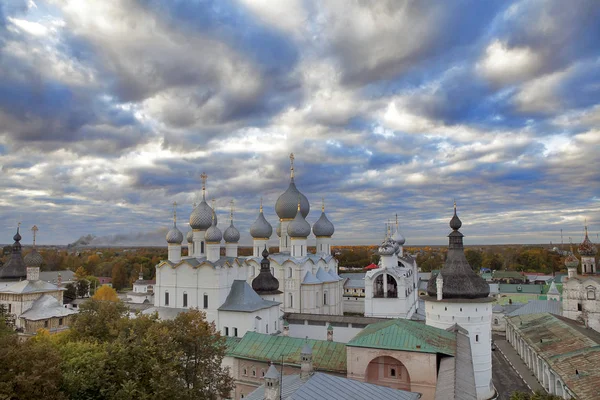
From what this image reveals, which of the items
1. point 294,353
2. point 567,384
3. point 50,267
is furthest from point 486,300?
point 50,267

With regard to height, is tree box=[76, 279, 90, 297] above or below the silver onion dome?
below

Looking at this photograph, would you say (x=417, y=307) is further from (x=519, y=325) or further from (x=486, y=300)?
(x=486, y=300)

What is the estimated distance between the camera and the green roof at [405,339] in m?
16.9

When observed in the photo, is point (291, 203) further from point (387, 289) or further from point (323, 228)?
point (387, 289)

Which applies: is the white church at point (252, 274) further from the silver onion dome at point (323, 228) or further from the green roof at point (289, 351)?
the green roof at point (289, 351)

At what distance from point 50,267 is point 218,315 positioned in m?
69.1

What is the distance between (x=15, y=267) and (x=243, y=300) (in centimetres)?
2140

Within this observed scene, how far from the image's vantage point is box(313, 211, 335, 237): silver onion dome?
1651 inches

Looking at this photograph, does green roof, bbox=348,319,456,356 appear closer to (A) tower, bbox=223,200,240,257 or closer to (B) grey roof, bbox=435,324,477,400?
(B) grey roof, bbox=435,324,477,400

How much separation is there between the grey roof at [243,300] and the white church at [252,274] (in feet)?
0.19

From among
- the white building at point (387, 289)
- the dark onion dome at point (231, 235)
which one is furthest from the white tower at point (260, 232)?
the white building at point (387, 289)

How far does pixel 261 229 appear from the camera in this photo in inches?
1550

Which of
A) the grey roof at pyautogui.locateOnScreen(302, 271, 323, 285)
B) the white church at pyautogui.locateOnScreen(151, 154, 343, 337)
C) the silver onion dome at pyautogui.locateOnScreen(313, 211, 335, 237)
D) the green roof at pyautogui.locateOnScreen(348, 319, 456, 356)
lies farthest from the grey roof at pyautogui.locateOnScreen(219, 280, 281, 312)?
the silver onion dome at pyautogui.locateOnScreen(313, 211, 335, 237)

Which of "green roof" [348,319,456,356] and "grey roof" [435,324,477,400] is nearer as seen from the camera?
"grey roof" [435,324,477,400]
